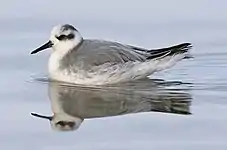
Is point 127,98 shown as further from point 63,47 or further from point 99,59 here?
point 63,47

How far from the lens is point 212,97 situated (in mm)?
8508

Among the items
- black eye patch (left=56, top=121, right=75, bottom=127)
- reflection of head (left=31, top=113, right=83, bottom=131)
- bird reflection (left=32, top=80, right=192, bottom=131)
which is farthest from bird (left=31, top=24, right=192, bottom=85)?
black eye patch (left=56, top=121, right=75, bottom=127)

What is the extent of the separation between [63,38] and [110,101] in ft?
4.33

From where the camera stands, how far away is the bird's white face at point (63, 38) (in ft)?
30.9

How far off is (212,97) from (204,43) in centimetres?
184

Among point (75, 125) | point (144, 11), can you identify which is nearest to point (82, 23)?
point (144, 11)

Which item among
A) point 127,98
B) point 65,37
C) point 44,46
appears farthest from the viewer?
point 65,37

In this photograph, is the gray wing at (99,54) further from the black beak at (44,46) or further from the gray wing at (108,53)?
the black beak at (44,46)

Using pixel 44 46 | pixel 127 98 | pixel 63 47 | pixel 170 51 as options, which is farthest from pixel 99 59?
pixel 127 98

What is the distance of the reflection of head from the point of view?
24.5 feet

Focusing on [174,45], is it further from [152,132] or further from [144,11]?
[152,132]

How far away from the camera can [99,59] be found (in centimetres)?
927

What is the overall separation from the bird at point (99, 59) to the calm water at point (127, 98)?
13 cm

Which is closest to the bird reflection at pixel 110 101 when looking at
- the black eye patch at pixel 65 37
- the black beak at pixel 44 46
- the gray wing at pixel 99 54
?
the gray wing at pixel 99 54
